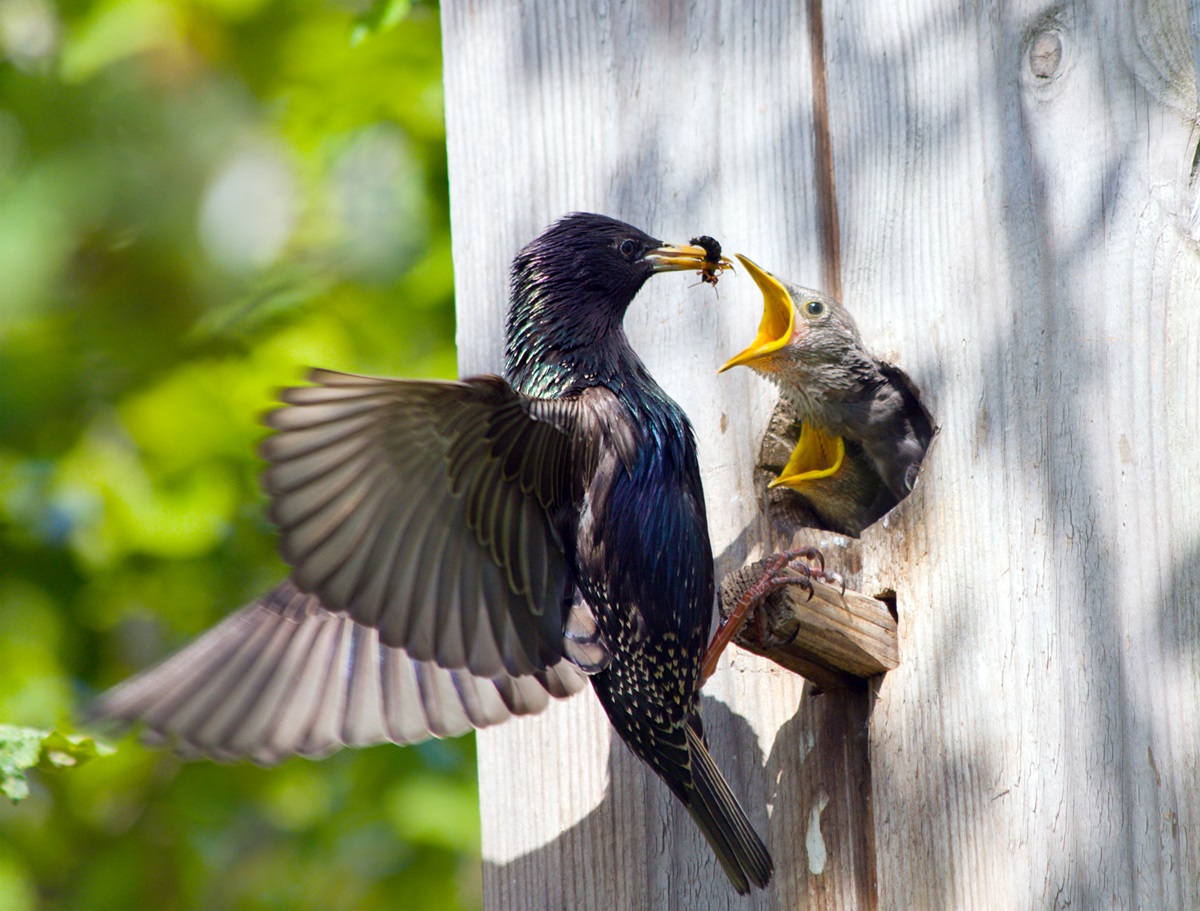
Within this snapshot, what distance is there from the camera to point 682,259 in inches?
87.9

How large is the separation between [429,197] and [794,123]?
149 centimetres

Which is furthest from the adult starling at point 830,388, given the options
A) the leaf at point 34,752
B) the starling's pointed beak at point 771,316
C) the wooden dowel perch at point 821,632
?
the leaf at point 34,752

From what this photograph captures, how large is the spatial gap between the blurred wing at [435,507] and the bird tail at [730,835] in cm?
30

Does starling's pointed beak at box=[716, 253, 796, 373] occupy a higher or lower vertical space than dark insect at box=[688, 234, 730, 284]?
lower

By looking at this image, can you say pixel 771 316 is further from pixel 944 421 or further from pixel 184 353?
pixel 184 353

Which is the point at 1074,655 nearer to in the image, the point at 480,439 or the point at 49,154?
the point at 480,439

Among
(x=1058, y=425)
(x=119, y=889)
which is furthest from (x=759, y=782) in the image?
(x=119, y=889)

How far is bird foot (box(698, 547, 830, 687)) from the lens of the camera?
1876 millimetres

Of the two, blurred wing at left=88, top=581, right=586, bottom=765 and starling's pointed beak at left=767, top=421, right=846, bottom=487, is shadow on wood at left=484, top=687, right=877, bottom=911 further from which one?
starling's pointed beak at left=767, top=421, right=846, bottom=487

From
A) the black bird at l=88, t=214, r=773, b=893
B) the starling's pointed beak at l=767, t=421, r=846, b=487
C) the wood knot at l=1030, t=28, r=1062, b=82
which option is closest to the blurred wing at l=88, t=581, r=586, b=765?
the black bird at l=88, t=214, r=773, b=893

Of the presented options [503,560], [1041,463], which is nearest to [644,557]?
[503,560]

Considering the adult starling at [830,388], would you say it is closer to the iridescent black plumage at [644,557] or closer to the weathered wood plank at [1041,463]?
the weathered wood plank at [1041,463]

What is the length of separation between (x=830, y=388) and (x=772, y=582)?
0.50m

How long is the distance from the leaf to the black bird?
0.15 m
